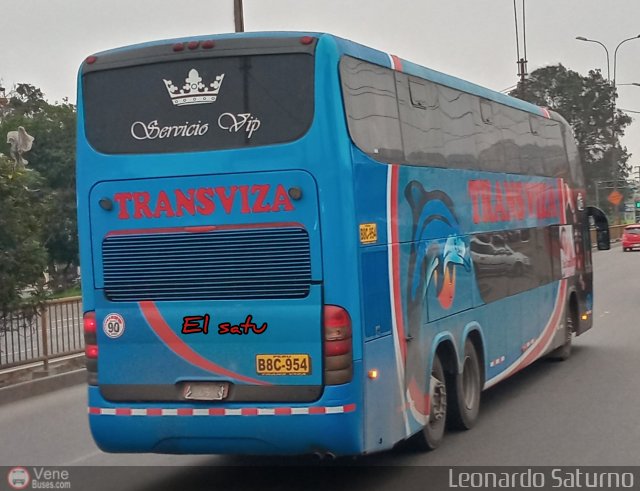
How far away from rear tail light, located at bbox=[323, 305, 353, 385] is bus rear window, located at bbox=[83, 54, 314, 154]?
131 centimetres

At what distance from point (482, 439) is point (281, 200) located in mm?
3582

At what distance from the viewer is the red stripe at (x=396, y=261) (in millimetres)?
8352

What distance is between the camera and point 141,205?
8.06 metres

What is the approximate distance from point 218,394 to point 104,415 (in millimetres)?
945

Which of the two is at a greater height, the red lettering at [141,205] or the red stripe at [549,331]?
the red lettering at [141,205]

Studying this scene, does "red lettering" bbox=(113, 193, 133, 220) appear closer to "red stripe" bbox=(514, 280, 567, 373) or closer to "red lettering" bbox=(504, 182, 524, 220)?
"red lettering" bbox=(504, 182, 524, 220)

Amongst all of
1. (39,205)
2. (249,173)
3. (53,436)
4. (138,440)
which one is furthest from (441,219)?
(39,205)

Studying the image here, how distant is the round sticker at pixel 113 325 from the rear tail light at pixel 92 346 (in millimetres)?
109

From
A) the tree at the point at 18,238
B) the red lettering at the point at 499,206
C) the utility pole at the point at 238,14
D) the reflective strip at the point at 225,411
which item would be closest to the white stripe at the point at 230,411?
the reflective strip at the point at 225,411

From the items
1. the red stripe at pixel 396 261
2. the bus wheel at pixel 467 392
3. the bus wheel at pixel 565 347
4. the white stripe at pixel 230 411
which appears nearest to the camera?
the white stripe at pixel 230 411

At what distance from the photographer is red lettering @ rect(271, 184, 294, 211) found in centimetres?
764

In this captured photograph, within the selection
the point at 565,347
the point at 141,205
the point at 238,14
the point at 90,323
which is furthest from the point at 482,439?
the point at 238,14

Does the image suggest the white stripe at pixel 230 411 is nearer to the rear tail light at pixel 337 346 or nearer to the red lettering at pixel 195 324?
the rear tail light at pixel 337 346

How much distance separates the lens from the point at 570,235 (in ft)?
51.2
